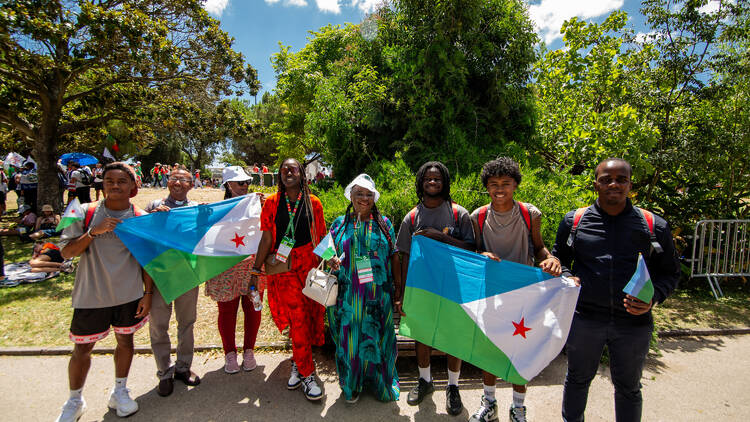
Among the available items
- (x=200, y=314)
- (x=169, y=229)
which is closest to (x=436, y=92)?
(x=169, y=229)

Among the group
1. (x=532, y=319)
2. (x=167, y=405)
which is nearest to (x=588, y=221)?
(x=532, y=319)

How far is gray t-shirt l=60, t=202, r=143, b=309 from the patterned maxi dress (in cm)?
182

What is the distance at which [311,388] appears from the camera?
3426 millimetres

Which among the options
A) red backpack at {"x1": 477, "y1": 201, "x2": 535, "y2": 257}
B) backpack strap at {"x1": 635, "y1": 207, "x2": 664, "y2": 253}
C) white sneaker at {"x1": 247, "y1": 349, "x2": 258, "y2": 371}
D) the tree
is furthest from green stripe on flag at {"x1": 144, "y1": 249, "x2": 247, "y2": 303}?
the tree

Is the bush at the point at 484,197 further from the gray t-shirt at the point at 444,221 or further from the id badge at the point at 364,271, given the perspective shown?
the id badge at the point at 364,271

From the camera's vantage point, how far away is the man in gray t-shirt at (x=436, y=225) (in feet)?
10.4

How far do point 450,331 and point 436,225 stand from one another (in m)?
0.93

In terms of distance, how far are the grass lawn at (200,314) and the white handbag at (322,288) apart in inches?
77.7

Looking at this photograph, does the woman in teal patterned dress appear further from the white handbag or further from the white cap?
the white cap

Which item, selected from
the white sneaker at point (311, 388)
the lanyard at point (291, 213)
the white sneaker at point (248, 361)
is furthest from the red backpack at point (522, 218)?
the white sneaker at point (248, 361)

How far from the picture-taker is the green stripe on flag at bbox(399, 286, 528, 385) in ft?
9.43

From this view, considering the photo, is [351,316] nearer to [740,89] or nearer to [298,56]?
[740,89]

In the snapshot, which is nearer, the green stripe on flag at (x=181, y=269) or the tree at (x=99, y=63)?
the green stripe on flag at (x=181, y=269)

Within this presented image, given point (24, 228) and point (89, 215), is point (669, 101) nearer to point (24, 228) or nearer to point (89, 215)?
point (89, 215)
